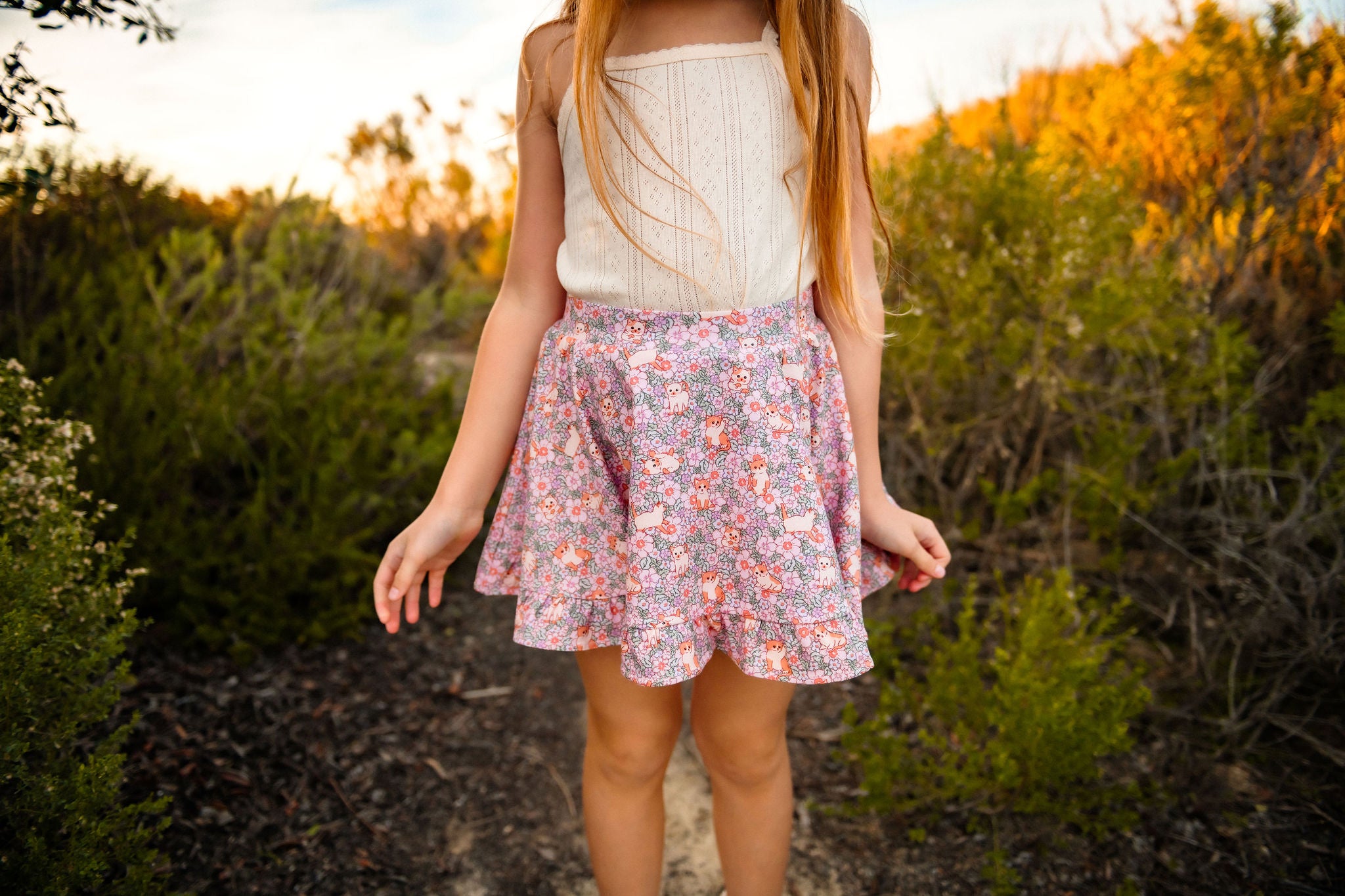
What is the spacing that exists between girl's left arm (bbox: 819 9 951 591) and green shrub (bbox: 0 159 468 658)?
1662 mm

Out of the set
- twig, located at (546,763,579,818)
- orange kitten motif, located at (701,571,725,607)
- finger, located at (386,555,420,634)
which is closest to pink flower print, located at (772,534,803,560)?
orange kitten motif, located at (701,571,725,607)

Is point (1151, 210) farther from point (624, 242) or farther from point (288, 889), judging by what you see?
point (288, 889)

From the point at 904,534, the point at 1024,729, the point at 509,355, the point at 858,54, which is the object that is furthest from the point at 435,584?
the point at 1024,729

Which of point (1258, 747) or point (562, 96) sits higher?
point (562, 96)

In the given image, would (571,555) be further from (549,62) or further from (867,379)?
(549,62)

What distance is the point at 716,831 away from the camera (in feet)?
4.73

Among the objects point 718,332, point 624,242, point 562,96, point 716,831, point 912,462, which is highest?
point 562,96

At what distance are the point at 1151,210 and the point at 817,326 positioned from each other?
1.88 m

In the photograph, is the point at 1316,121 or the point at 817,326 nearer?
the point at 817,326

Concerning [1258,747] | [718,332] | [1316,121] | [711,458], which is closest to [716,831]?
[711,458]

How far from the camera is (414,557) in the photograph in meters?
1.20

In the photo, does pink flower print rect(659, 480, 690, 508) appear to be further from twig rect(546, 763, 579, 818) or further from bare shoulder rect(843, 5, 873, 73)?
twig rect(546, 763, 579, 818)

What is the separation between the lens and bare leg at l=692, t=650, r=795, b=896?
1296mm

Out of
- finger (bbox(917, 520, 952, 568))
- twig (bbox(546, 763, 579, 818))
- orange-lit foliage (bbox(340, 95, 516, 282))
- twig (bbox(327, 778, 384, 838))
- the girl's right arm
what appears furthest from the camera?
orange-lit foliage (bbox(340, 95, 516, 282))
